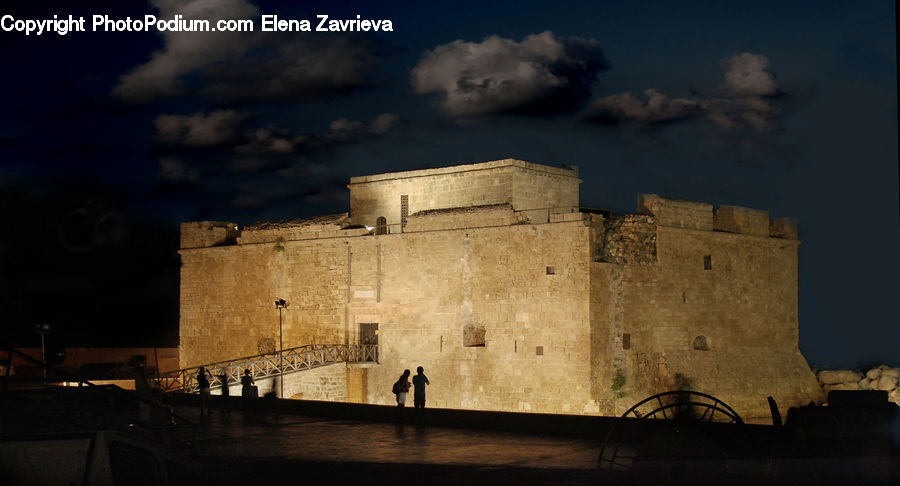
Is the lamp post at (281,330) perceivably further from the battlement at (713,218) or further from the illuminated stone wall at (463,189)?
the battlement at (713,218)

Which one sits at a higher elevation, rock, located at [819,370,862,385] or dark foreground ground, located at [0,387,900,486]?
dark foreground ground, located at [0,387,900,486]

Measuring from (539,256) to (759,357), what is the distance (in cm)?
733

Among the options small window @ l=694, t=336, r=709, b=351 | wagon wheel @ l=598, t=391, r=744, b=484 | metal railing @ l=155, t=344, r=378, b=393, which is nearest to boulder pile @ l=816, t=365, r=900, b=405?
small window @ l=694, t=336, r=709, b=351

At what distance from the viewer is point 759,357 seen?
27.2 metres

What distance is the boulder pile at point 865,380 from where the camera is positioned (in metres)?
32.0

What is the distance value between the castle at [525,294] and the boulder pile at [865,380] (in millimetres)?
3772

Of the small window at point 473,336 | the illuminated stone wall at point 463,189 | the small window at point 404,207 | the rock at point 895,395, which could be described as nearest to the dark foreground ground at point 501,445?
the small window at point 473,336

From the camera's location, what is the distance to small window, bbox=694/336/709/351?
84.6 feet

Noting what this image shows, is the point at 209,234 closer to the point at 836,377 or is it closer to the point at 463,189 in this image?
the point at 463,189

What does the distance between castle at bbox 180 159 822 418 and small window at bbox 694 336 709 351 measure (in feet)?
0.11

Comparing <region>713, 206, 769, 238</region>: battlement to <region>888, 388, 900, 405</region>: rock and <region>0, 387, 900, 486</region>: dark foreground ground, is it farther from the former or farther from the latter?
<region>0, 387, 900, 486</region>: dark foreground ground

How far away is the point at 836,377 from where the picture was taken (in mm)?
32094

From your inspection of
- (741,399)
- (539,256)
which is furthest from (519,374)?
(741,399)

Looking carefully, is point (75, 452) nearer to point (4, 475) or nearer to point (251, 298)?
point (4, 475)
